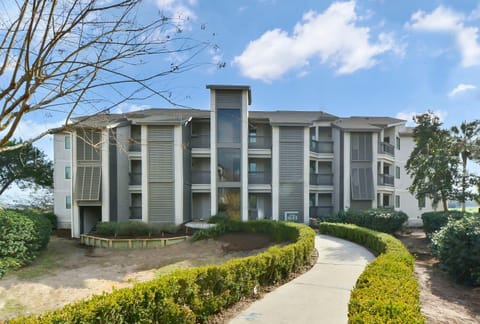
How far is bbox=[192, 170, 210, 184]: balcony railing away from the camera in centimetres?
2331

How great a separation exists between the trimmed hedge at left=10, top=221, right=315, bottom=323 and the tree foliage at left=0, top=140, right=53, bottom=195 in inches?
1136

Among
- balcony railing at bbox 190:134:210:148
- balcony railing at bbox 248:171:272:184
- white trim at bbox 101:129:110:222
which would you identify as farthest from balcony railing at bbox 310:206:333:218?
white trim at bbox 101:129:110:222

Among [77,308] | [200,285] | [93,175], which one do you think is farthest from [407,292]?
[93,175]

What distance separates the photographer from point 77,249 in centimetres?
1881

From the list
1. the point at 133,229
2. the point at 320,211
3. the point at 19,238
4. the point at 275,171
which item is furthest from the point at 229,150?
the point at 19,238

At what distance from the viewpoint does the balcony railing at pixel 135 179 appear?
74.9ft

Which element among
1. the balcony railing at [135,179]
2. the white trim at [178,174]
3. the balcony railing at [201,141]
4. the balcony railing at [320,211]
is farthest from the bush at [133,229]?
the balcony railing at [320,211]

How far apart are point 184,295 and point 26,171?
3089 centimetres

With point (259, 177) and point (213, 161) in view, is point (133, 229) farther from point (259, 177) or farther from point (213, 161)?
point (259, 177)

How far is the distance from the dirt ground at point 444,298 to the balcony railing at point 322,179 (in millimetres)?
13434

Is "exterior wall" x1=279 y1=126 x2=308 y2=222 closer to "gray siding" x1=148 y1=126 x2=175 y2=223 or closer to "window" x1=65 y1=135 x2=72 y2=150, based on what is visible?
"gray siding" x1=148 y1=126 x2=175 y2=223

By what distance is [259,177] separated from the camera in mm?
23328

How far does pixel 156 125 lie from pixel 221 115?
5148mm

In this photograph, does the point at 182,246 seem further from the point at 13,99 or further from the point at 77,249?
the point at 13,99
